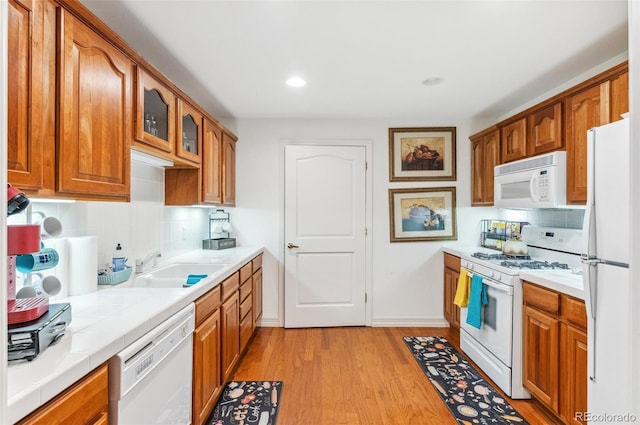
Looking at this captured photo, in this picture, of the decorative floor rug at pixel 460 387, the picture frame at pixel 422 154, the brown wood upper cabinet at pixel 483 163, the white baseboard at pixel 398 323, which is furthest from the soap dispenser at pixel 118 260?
the brown wood upper cabinet at pixel 483 163

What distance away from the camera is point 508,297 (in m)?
2.26

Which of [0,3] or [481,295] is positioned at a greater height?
[0,3]

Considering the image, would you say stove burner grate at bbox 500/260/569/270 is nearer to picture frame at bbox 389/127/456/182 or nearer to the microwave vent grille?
the microwave vent grille

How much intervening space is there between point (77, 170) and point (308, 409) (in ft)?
6.26

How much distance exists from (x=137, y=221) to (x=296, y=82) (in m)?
1.58

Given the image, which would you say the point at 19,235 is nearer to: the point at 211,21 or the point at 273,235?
the point at 211,21

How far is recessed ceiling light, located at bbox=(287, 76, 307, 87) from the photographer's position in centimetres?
247

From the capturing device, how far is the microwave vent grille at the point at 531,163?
2.26 m

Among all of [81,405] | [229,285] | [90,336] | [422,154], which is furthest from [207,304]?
[422,154]

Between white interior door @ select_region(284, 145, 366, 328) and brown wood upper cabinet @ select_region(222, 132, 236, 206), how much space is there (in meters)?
0.58

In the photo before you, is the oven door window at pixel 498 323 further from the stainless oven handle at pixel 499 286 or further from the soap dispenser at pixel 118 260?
the soap dispenser at pixel 118 260

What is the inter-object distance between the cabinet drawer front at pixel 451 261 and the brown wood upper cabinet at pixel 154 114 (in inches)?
108

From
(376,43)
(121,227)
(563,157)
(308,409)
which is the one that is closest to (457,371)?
(308,409)

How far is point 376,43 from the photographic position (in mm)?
1939
